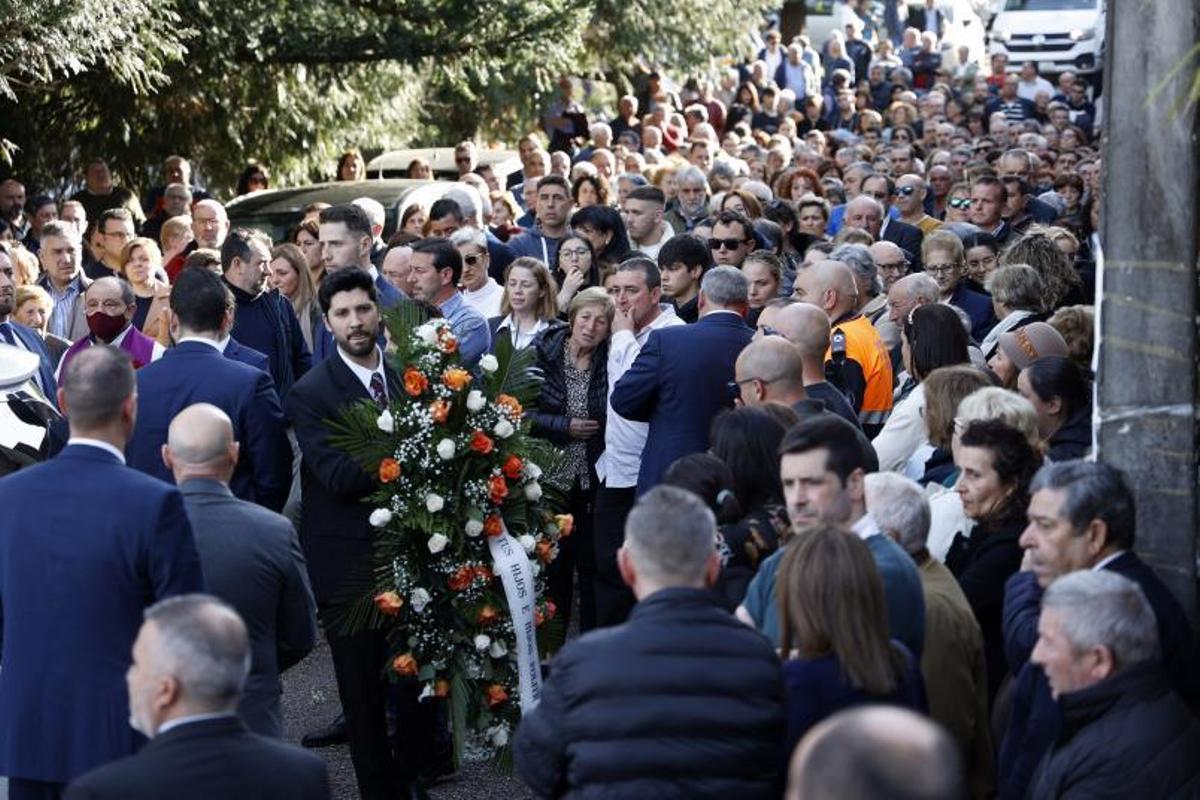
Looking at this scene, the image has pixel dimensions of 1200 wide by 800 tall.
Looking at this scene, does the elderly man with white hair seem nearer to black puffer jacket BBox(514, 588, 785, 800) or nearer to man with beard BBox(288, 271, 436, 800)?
black puffer jacket BBox(514, 588, 785, 800)

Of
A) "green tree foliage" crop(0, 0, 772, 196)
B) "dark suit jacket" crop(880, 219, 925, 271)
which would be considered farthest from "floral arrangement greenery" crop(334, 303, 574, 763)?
"green tree foliage" crop(0, 0, 772, 196)

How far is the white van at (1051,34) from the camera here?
36.2 metres

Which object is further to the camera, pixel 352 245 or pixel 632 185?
pixel 632 185

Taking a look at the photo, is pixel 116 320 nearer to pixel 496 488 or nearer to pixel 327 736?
pixel 327 736

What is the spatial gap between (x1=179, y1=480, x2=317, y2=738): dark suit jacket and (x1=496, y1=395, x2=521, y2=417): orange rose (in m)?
1.84

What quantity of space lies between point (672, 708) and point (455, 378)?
11.3ft

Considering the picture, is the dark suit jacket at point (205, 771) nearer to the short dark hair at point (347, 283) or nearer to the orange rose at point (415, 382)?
the orange rose at point (415, 382)

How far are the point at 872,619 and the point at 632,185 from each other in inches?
440

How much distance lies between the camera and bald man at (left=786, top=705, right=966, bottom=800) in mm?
2801

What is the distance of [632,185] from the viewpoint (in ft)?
52.6

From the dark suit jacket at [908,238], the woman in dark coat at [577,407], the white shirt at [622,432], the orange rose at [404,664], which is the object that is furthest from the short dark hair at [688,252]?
the dark suit jacket at [908,238]

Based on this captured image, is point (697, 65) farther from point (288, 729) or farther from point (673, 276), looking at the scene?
point (288, 729)

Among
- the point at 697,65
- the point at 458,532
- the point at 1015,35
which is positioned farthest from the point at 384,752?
the point at 1015,35

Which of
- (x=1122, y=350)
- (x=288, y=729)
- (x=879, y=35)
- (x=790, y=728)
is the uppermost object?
(x=879, y=35)
